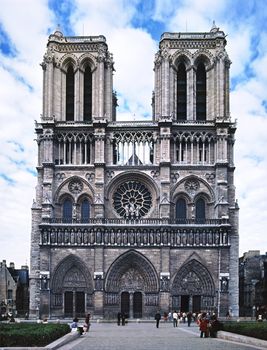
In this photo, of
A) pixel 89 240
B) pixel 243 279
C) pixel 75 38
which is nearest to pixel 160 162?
pixel 89 240

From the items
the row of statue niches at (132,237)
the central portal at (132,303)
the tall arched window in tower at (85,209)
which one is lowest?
the central portal at (132,303)

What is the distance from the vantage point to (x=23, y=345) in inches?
1071

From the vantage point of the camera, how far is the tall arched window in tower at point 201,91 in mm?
74250

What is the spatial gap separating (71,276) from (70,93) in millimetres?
18898

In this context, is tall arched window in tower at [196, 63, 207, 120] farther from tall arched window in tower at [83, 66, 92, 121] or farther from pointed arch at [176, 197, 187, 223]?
tall arched window in tower at [83, 66, 92, 121]

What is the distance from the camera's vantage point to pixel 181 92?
74625 millimetres

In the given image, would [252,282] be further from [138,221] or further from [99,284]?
[99,284]

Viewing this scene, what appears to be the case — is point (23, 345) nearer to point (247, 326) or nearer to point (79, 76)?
point (247, 326)

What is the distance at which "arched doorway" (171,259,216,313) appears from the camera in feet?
228

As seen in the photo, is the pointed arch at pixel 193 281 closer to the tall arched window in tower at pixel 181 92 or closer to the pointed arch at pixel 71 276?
the pointed arch at pixel 71 276

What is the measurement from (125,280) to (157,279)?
3551mm

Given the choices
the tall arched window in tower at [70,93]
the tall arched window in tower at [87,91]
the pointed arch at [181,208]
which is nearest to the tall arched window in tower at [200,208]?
the pointed arch at [181,208]

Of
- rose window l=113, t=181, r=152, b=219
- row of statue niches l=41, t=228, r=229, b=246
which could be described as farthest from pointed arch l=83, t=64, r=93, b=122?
row of statue niches l=41, t=228, r=229, b=246

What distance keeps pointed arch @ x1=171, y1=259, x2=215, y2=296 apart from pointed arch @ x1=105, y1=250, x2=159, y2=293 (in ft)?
7.04
